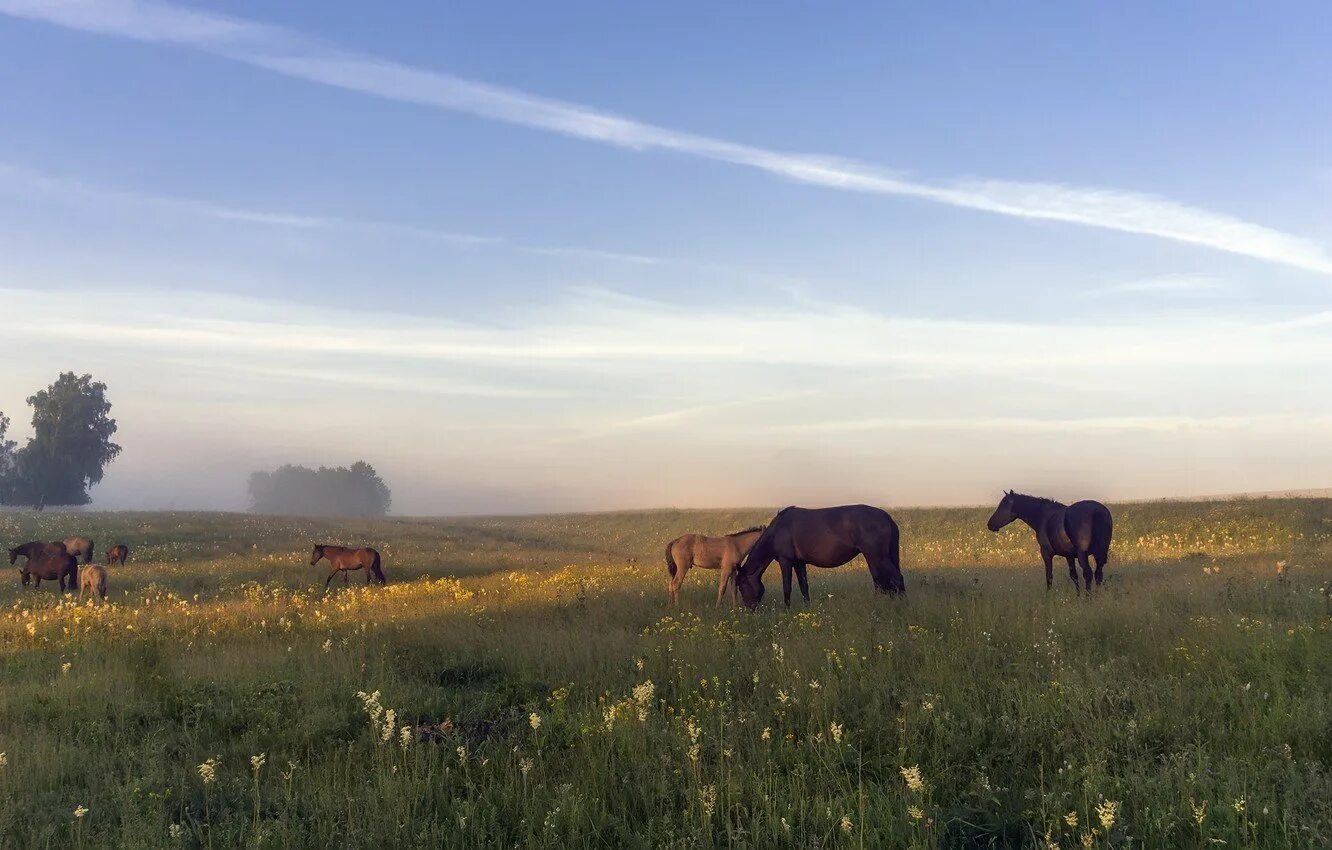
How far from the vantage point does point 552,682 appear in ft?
31.1

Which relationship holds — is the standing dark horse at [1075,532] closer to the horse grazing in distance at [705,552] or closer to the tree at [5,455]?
the horse grazing in distance at [705,552]

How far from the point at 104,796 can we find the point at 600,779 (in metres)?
4.21

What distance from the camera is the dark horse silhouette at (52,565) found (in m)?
21.7

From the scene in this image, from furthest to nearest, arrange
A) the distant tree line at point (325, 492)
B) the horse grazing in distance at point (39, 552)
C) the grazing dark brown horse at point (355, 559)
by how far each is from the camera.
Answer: the distant tree line at point (325, 492), the grazing dark brown horse at point (355, 559), the horse grazing in distance at point (39, 552)

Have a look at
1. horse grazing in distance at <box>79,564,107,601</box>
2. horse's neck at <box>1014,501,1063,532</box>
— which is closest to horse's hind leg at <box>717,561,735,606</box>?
horse's neck at <box>1014,501,1063,532</box>

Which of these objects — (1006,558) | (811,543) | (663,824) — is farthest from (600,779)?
(1006,558)

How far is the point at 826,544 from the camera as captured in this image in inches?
622

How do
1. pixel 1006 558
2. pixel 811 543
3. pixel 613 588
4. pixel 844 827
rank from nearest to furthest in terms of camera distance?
pixel 844 827 < pixel 811 543 < pixel 613 588 < pixel 1006 558

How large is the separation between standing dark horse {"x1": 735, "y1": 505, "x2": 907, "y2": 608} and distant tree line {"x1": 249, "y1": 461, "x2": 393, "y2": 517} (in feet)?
520

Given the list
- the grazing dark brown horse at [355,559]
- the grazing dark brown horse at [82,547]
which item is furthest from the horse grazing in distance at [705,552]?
the grazing dark brown horse at [82,547]

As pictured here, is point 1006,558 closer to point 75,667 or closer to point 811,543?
point 811,543

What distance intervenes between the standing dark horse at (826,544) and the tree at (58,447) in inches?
3424

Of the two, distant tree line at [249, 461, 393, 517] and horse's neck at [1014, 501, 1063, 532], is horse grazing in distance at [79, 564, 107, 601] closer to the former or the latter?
horse's neck at [1014, 501, 1063, 532]

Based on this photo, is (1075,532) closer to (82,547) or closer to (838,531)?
(838,531)
